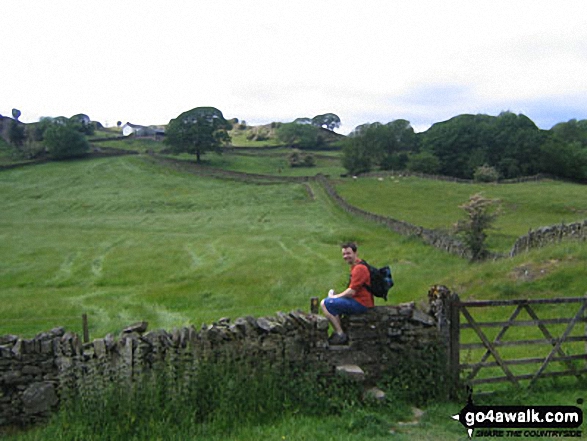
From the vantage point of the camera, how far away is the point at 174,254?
1271 inches

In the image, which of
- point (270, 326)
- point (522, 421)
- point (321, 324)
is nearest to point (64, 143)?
point (270, 326)

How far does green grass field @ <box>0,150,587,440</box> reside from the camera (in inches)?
614

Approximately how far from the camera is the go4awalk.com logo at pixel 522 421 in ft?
23.4

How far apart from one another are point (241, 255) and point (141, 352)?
23.0m

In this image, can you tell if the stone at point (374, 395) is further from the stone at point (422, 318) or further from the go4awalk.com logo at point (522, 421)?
the stone at point (422, 318)

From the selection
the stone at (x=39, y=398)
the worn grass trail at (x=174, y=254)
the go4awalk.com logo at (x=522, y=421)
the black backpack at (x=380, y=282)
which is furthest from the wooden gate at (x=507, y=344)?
the worn grass trail at (x=174, y=254)

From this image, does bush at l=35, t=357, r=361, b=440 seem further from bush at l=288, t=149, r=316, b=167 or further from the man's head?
bush at l=288, t=149, r=316, b=167

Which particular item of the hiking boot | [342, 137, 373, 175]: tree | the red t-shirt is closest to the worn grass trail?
the hiking boot

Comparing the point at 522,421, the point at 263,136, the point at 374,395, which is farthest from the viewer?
the point at 263,136

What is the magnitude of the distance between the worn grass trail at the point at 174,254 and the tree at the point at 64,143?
82.7ft

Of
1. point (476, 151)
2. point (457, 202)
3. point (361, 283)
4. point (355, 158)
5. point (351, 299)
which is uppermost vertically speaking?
point (476, 151)

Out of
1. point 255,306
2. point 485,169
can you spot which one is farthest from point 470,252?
point 485,169

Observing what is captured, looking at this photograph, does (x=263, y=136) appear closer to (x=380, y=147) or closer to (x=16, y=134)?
(x=380, y=147)

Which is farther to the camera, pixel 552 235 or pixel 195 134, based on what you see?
pixel 195 134
